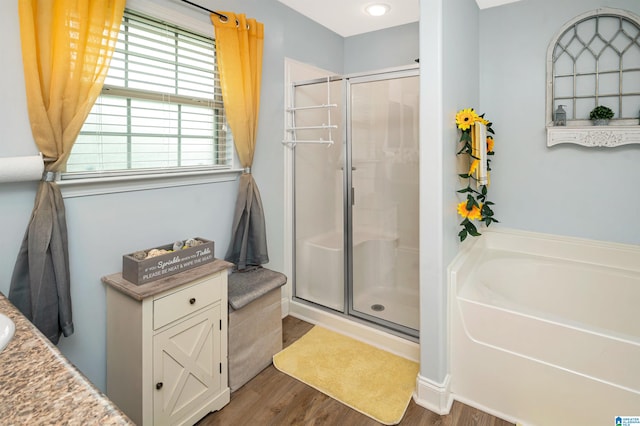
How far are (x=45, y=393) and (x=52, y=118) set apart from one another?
1277 millimetres

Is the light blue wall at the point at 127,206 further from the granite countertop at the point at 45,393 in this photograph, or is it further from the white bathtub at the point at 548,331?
the white bathtub at the point at 548,331

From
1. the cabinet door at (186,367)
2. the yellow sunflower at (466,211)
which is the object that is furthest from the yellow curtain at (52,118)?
the yellow sunflower at (466,211)

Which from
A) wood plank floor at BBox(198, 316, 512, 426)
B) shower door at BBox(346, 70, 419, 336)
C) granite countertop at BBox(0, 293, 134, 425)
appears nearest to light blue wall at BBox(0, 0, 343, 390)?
shower door at BBox(346, 70, 419, 336)

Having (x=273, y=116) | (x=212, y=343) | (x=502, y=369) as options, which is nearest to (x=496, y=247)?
(x=502, y=369)

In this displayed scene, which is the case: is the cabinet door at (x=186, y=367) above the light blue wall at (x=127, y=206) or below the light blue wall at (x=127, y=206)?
below

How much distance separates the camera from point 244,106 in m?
2.31

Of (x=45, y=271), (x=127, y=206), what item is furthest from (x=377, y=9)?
(x=45, y=271)

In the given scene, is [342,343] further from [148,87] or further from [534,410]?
[148,87]

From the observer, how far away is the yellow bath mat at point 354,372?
77.8 inches

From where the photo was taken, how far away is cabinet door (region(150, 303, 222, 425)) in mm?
1657

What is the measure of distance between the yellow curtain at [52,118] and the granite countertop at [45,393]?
2.58ft

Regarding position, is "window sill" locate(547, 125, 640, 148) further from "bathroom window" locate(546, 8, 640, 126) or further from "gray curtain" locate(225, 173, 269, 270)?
"gray curtain" locate(225, 173, 269, 270)

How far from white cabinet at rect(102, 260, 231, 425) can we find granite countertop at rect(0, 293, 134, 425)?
79cm

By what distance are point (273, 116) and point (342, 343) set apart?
1745 mm
